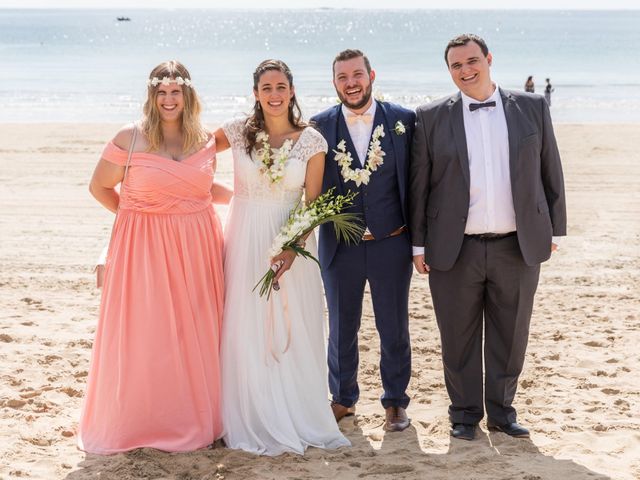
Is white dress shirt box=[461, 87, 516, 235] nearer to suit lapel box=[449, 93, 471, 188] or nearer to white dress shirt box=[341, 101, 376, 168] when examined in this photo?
suit lapel box=[449, 93, 471, 188]

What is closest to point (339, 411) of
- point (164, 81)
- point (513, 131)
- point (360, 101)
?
point (360, 101)

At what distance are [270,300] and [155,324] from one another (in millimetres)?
689

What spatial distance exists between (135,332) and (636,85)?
38.4 metres

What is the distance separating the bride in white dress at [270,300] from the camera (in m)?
5.02

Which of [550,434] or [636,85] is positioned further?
[636,85]

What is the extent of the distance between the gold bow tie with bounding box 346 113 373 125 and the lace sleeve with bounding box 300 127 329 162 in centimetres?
25

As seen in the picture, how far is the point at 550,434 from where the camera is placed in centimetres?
530

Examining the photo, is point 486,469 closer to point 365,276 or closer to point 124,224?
point 365,276

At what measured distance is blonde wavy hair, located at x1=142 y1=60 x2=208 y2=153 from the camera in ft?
16.2

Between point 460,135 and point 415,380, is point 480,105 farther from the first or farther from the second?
point 415,380

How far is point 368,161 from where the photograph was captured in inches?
201

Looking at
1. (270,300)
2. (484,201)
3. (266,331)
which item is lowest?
(266,331)

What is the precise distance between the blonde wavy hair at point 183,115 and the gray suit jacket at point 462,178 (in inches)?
51.4

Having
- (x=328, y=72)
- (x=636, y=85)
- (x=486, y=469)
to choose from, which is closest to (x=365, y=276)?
(x=486, y=469)
